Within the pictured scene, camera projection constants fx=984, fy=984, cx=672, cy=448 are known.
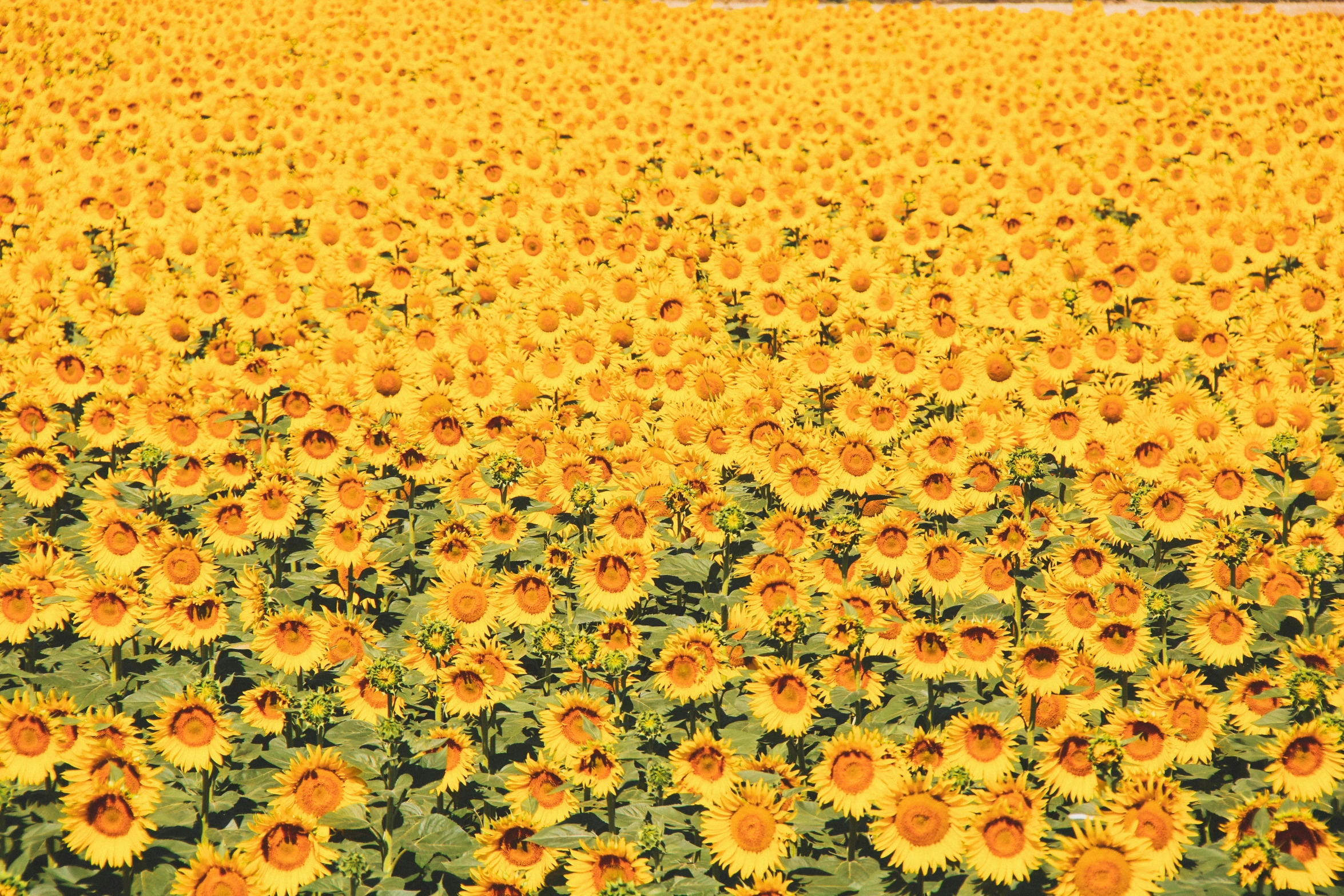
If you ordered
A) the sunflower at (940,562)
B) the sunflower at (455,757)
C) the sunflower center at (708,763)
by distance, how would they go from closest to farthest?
the sunflower center at (708,763) → the sunflower at (455,757) → the sunflower at (940,562)

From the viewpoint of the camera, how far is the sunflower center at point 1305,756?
13.2 ft

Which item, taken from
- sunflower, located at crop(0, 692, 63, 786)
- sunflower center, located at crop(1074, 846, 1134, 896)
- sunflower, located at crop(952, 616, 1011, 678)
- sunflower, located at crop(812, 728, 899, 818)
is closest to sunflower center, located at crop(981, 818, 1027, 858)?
sunflower center, located at crop(1074, 846, 1134, 896)

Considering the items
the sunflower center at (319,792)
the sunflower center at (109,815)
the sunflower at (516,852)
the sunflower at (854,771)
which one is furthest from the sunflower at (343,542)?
the sunflower at (854,771)

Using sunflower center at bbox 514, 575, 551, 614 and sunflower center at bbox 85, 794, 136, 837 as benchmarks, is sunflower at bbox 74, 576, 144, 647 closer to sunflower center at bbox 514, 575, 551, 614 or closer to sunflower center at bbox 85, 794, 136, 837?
sunflower center at bbox 85, 794, 136, 837

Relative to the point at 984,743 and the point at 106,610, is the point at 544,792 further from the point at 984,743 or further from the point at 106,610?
the point at 106,610

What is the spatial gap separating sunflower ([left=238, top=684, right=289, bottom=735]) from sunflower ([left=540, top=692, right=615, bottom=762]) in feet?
3.95

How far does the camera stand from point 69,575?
491 centimetres

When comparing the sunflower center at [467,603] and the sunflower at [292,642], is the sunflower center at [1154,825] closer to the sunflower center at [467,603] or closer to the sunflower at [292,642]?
the sunflower center at [467,603]

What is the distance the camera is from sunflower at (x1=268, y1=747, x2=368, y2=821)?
408 centimetres

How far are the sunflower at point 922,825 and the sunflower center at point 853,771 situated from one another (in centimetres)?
21

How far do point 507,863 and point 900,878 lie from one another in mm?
1631

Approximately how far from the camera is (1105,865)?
363 cm

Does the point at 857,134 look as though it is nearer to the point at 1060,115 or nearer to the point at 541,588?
the point at 1060,115

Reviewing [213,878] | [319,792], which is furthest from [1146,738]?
[213,878]
